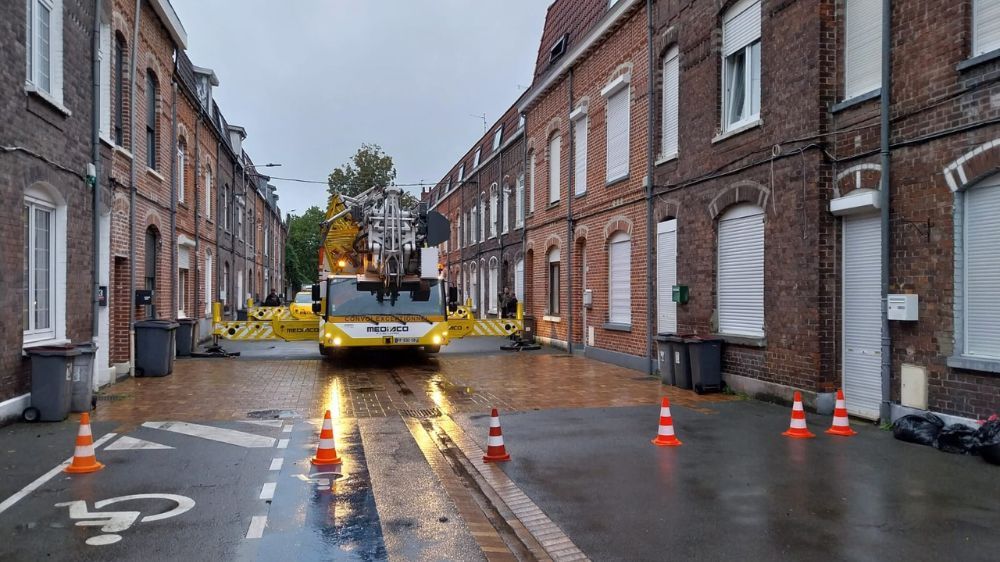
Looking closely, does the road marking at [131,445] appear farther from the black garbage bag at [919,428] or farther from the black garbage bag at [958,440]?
the black garbage bag at [958,440]

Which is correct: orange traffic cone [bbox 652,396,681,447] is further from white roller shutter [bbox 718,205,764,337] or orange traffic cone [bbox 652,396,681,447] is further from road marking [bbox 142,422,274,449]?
road marking [bbox 142,422,274,449]

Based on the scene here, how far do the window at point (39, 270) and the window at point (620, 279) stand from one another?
1075 cm

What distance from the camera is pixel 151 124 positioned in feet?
57.9

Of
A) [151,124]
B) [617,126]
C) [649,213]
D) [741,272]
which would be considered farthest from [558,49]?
[741,272]

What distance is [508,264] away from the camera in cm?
2827

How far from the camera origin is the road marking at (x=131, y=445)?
8.15 m

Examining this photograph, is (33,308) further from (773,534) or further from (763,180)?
(763,180)

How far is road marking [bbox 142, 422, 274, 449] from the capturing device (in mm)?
8500

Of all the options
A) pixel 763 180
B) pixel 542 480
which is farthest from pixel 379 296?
pixel 542 480

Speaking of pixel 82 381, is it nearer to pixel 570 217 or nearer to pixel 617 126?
pixel 617 126

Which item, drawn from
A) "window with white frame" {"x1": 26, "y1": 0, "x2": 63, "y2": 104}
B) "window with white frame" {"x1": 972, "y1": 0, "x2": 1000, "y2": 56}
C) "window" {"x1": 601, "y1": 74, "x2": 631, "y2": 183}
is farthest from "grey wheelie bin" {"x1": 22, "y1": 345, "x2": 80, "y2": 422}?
"window with white frame" {"x1": 972, "y1": 0, "x2": 1000, "y2": 56}

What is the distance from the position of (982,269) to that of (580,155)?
12.2 m

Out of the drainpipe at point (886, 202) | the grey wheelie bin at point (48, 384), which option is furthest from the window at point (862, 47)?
the grey wheelie bin at point (48, 384)

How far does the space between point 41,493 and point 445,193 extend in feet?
127
